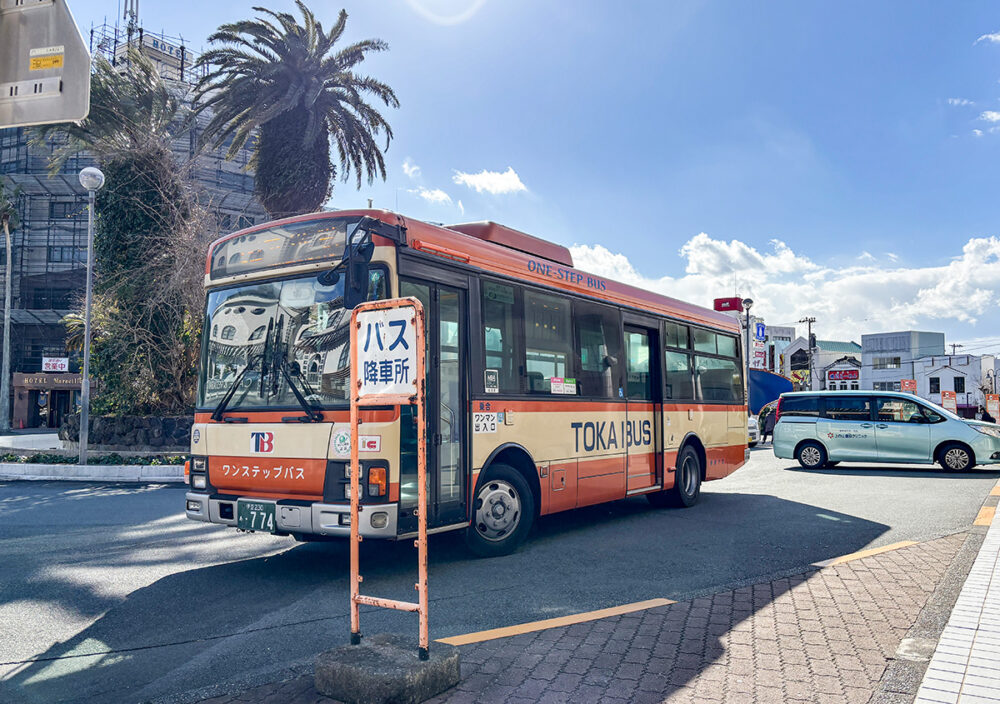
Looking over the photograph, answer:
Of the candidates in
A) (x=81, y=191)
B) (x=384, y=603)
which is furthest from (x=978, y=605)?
(x=81, y=191)

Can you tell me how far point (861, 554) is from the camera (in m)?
7.76

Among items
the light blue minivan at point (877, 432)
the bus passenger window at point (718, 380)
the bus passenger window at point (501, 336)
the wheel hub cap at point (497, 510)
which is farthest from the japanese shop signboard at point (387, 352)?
the light blue minivan at point (877, 432)

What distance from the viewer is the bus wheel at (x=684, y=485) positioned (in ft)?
37.0

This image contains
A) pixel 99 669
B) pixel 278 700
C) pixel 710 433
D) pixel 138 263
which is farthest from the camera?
pixel 138 263

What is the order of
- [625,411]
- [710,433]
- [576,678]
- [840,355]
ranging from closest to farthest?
[576,678] → [625,411] → [710,433] → [840,355]

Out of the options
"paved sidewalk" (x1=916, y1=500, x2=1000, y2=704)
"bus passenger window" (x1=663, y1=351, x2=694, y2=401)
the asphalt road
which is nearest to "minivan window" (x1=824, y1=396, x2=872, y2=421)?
the asphalt road

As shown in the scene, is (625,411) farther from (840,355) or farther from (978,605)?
(840,355)

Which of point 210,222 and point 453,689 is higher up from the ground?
point 210,222

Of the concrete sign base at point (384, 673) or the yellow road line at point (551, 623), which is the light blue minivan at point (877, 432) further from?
→ the concrete sign base at point (384, 673)

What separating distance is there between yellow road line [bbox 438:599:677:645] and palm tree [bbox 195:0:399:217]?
65.5 ft

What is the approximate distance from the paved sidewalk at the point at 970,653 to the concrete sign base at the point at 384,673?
246cm

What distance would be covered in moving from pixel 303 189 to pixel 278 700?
21.3m

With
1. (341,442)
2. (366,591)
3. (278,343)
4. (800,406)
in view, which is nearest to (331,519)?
(341,442)

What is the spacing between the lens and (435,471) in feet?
21.9
